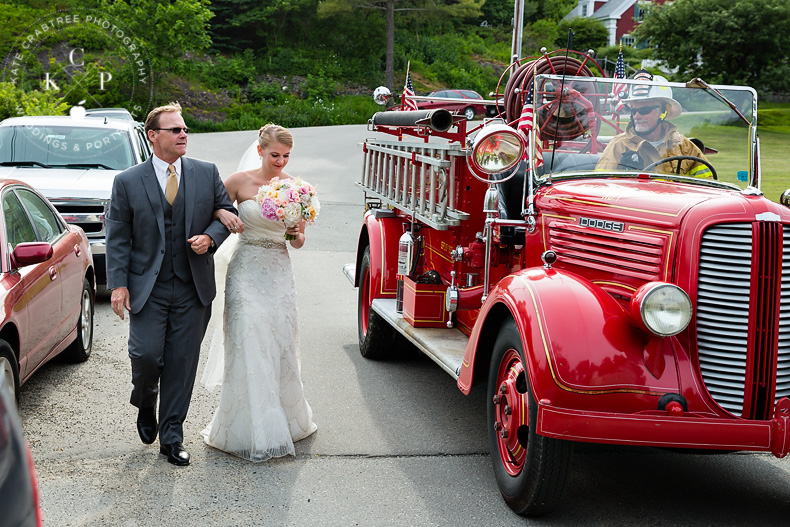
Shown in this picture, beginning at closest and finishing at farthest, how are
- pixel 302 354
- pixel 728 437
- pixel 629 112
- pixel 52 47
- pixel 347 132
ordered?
pixel 728 437, pixel 629 112, pixel 302 354, pixel 347 132, pixel 52 47

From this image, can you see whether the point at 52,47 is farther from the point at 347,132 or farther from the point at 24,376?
the point at 24,376

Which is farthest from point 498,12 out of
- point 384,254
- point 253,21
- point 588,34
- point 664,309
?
point 664,309

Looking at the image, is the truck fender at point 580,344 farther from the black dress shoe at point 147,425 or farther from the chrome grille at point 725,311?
the black dress shoe at point 147,425

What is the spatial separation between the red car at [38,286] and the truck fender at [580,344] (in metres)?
3.11

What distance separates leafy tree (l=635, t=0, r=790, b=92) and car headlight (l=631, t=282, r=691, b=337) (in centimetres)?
3594

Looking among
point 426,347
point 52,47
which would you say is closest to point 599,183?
point 426,347

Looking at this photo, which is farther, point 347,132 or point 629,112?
point 347,132

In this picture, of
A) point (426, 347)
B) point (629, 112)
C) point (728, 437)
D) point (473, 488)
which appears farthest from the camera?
point (426, 347)

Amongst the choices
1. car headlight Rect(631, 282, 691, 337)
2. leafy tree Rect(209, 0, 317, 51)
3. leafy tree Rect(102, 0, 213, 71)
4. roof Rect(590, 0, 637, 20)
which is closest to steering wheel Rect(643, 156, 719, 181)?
car headlight Rect(631, 282, 691, 337)

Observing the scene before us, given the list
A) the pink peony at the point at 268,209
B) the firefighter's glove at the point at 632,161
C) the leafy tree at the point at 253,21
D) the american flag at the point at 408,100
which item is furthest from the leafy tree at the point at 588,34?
the pink peony at the point at 268,209

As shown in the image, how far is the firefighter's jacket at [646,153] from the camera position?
536cm

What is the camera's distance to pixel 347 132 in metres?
33.6

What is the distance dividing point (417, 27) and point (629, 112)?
49.6 meters

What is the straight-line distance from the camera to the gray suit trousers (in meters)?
5.17
